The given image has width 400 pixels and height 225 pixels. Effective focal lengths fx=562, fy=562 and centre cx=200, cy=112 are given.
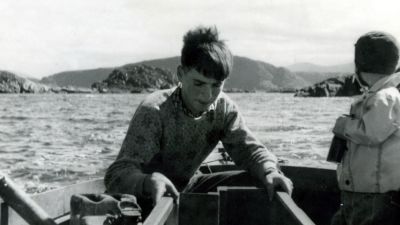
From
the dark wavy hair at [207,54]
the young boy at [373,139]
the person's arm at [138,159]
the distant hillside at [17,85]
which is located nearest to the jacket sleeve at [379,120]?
the young boy at [373,139]

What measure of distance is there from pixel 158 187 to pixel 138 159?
0.44 metres

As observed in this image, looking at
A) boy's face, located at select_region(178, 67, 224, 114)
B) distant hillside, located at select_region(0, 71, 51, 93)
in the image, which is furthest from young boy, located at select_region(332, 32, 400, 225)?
distant hillside, located at select_region(0, 71, 51, 93)

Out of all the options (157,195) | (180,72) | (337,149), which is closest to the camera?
(157,195)

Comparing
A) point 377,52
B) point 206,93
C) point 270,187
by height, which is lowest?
point 270,187

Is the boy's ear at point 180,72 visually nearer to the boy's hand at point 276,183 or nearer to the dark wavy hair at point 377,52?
the boy's hand at point 276,183

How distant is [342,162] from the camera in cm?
334

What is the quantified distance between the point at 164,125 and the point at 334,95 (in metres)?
109

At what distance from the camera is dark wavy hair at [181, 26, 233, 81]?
121 inches

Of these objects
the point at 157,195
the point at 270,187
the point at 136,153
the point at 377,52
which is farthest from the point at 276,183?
the point at 377,52

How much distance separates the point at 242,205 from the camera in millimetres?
2938

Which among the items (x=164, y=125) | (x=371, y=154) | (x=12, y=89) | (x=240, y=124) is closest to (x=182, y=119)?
(x=164, y=125)

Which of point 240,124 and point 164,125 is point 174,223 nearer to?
point 164,125

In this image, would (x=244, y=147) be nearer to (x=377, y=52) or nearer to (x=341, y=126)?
(x=341, y=126)

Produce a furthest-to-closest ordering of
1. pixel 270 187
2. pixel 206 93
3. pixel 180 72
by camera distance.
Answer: pixel 180 72
pixel 206 93
pixel 270 187
